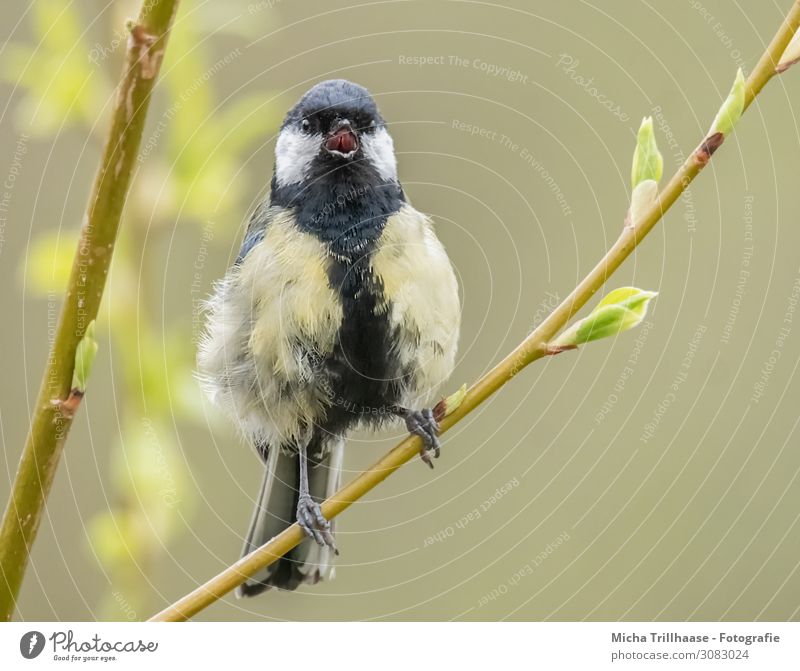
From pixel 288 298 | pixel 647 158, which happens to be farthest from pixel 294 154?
pixel 647 158

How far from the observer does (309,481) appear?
143 cm

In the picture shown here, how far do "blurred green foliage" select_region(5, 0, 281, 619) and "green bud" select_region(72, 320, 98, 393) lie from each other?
202mm

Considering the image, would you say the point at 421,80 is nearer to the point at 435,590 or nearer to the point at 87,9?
the point at 87,9

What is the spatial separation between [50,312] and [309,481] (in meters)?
0.56

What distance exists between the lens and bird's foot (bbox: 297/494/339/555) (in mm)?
1132

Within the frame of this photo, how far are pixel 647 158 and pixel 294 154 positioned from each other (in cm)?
61

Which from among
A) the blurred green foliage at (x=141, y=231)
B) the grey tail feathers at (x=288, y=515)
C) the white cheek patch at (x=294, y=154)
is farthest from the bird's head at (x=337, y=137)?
the grey tail feathers at (x=288, y=515)

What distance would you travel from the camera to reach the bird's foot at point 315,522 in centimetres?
113

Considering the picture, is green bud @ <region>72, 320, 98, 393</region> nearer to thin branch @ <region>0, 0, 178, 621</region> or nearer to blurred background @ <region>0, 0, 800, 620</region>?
thin branch @ <region>0, 0, 178, 621</region>

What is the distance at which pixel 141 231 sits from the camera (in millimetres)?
917

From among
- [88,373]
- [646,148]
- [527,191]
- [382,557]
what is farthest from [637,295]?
[382,557]

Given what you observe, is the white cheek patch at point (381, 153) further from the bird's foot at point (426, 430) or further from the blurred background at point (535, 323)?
the bird's foot at point (426, 430)
